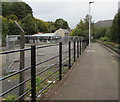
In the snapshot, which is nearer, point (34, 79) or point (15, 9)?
point (34, 79)

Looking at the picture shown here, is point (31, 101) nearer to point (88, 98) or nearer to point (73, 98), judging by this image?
point (73, 98)

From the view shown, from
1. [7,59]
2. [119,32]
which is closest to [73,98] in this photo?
[7,59]

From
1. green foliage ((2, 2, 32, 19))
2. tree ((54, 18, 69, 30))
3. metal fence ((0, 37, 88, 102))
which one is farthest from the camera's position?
tree ((54, 18, 69, 30))

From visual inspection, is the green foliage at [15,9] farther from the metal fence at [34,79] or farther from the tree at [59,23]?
the metal fence at [34,79]

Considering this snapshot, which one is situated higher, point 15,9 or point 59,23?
point 15,9

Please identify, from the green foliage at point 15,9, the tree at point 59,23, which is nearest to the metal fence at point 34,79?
the green foliage at point 15,9

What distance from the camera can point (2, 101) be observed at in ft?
15.9

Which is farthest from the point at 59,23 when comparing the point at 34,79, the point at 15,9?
the point at 34,79

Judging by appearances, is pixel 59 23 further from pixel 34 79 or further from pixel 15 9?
pixel 34 79

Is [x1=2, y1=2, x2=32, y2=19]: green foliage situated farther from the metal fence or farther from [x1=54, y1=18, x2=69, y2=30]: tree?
the metal fence

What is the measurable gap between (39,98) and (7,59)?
3.60 m

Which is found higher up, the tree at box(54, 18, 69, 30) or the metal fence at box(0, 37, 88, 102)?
the tree at box(54, 18, 69, 30)

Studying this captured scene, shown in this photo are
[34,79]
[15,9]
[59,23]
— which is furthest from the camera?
[59,23]

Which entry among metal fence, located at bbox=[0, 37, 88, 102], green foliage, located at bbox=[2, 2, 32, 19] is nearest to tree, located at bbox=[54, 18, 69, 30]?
green foliage, located at bbox=[2, 2, 32, 19]
